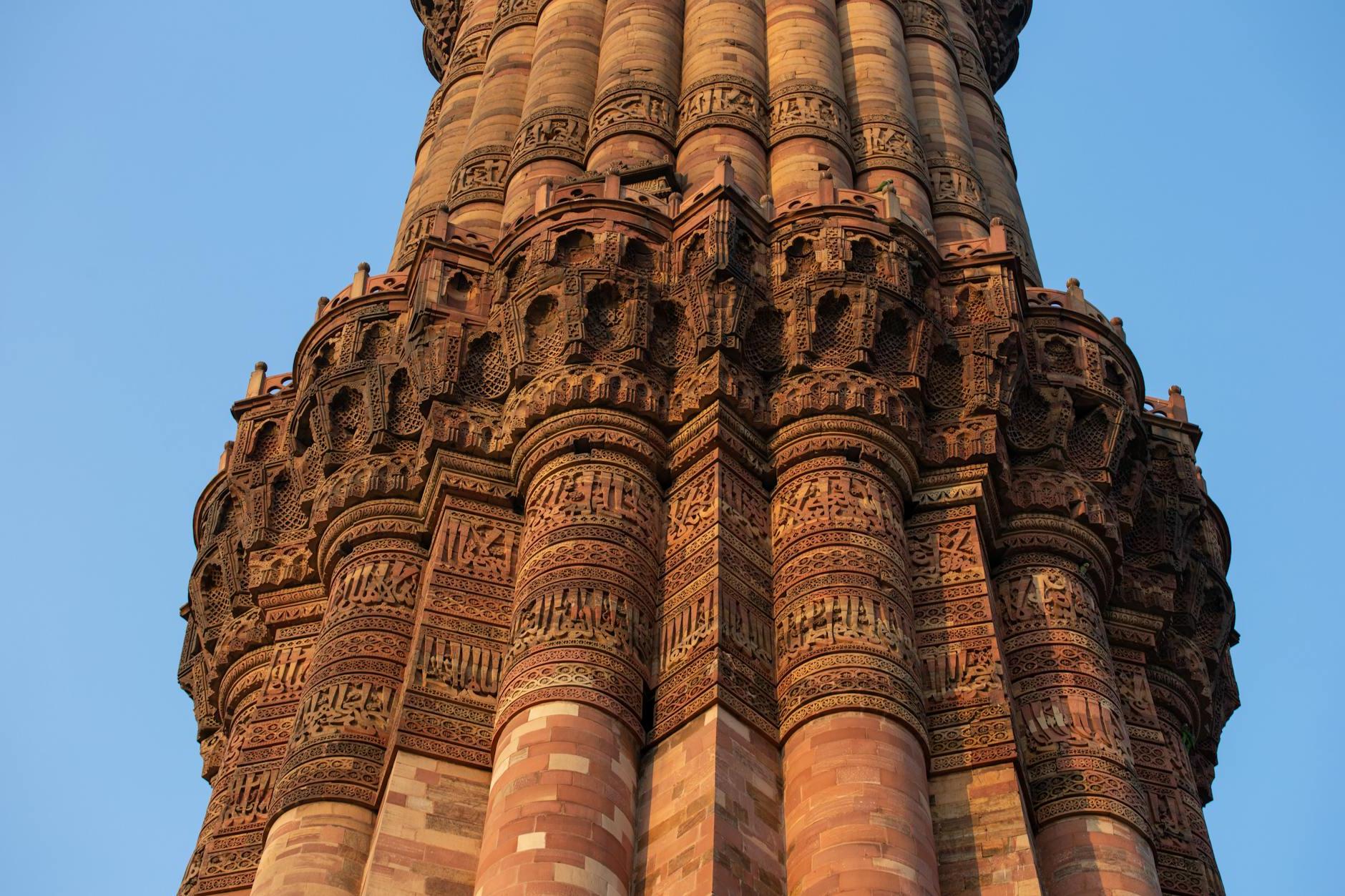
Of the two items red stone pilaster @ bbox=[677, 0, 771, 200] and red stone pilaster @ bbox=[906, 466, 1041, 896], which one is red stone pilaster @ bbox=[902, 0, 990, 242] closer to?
red stone pilaster @ bbox=[677, 0, 771, 200]

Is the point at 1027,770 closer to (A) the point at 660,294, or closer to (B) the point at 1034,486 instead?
(B) the point at 1034,486

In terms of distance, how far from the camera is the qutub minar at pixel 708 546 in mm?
11047

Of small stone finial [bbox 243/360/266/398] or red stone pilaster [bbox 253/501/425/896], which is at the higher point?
small stone finial [bbox 243/360/266/398]

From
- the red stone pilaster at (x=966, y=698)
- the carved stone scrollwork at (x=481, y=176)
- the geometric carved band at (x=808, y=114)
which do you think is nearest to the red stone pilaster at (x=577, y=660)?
the red stone pilaster at (x=966, y=698)

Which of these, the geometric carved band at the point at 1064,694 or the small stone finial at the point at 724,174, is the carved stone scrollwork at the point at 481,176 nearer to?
the small stone finial at the point at 724,174

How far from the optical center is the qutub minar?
11047 mm

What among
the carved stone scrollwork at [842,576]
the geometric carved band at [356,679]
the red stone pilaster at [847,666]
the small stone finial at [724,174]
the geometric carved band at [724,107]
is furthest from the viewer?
the geometric carved band at [724,107]

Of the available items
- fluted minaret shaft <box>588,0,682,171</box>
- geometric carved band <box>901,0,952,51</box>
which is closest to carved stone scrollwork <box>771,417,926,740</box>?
fluted minaret shaft <box>588,0,682,171</box>

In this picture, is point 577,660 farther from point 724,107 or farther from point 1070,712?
point 724,107

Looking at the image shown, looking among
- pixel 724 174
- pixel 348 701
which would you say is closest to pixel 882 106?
pixel 724 174

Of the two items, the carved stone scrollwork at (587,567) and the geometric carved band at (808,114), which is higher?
the geometric carved band at (808,114)

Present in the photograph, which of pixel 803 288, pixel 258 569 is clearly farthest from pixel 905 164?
pixel 258 569

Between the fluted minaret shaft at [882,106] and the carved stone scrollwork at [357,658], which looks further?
the fluted minaret shaft at [882,106]

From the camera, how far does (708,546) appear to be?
40.4 feet
